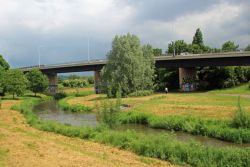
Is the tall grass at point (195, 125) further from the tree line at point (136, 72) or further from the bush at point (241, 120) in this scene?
the tree line at point (136, 72)

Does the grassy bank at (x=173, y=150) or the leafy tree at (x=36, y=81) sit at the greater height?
the leafy tree at (x=36, y=81)

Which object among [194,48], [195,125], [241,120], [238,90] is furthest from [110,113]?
[194,48]

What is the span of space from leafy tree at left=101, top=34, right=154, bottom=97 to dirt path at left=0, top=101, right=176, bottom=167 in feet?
148

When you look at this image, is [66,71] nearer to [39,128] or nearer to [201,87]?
[201,87]

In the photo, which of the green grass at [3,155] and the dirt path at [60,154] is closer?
the green grass at [3,155]

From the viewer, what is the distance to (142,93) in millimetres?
80312

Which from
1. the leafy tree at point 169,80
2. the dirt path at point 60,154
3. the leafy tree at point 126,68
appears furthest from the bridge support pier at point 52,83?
the dirt path at point 60,154

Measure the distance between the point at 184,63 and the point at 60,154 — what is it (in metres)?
69.6

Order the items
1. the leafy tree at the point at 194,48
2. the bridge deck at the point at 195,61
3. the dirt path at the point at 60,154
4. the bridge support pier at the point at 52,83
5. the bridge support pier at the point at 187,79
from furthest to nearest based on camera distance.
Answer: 1. the leafy tree at the point at 194,48
2. the bridge support pier at the point at 52,83
3. the bridge support pier at the point at 187,79
4. the bridge deck at the point at 195,61
5. the dirt path at the point at 60,154

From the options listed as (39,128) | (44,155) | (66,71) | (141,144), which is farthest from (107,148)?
(66,71)

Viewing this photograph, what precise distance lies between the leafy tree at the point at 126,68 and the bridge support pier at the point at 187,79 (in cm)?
1147

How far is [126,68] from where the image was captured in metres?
78.8

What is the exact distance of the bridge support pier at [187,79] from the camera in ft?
300

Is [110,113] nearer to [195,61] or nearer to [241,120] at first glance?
[241,120]
